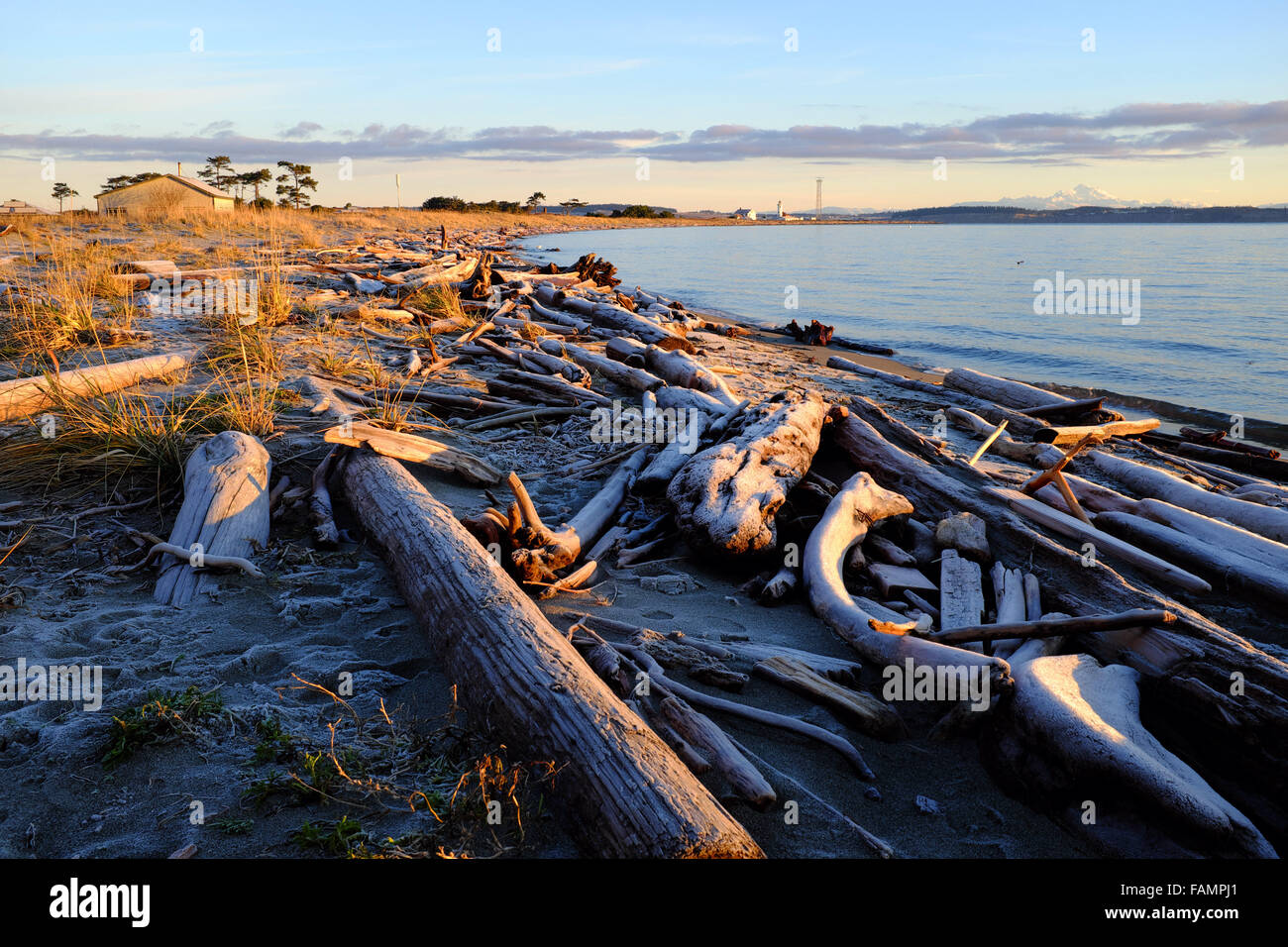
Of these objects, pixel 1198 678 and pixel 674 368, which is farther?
pixel 674 368

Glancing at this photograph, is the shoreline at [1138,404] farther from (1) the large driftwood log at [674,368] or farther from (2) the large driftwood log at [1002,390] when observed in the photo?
(1) the large driftwood log at [674,368]

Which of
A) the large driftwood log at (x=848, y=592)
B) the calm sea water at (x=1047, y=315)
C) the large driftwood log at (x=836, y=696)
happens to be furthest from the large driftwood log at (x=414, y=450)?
the calm sea water at (x=1047, y=315)

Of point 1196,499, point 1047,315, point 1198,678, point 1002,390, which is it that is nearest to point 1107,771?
point 1198,678

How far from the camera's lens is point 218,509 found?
4.43 m

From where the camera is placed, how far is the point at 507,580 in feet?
12.1

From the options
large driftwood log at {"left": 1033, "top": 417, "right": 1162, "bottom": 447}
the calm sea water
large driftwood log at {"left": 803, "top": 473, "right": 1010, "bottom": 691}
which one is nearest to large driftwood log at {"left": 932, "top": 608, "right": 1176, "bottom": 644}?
large driftwood log at {"left": 803, "top": 473, "right": 1010, "bottom": 691}

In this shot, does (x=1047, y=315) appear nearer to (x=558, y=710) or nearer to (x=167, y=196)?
(x=558, y=710)

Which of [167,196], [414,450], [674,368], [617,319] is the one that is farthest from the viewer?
[167,196]

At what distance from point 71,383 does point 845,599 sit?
20.7 feet

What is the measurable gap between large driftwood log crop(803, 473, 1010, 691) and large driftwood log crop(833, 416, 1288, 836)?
0.76m

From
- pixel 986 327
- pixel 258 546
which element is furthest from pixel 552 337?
pixel 986 327

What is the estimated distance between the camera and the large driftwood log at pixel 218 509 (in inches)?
159

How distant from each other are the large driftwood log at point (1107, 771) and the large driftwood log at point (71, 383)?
6.48m
